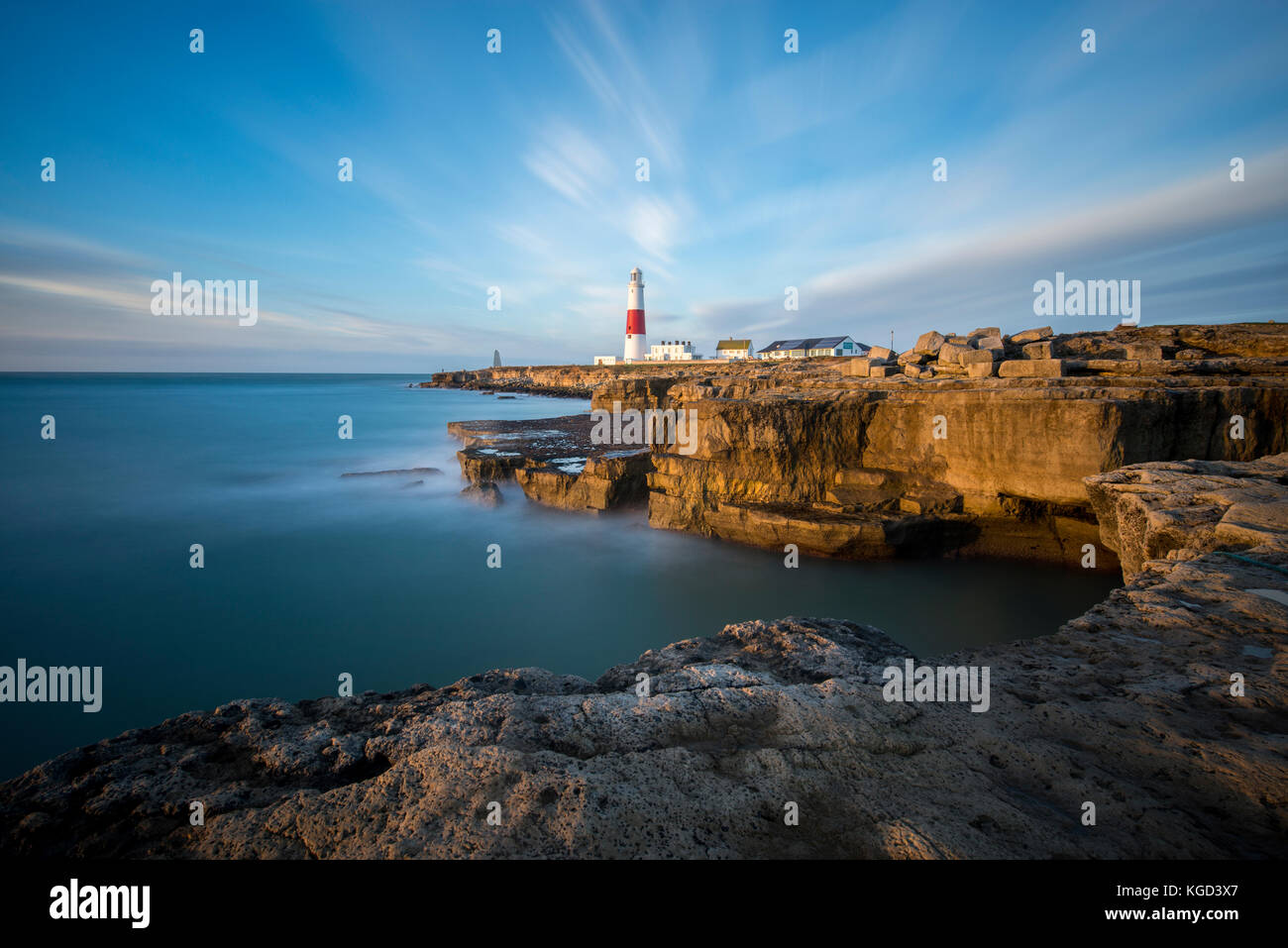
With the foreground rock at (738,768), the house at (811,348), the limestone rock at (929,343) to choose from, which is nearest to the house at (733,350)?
the house at (811,348)

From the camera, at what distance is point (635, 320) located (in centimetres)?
6550

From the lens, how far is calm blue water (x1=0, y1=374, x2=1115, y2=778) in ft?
25.3

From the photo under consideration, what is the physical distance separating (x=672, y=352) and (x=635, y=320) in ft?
60.2

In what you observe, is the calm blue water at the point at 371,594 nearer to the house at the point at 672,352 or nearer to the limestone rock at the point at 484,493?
the limestone rock at the point at 484,493

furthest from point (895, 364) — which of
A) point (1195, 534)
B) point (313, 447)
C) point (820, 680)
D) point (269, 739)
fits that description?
point (313, 447)

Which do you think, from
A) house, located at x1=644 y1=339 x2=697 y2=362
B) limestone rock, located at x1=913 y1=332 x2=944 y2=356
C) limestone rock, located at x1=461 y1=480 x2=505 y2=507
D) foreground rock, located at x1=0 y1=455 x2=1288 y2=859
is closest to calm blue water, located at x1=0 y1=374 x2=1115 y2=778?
limestone rock, located at x1=461 y1=480 x2=505 y2=507

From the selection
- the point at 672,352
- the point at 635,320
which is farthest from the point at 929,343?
the point at 672,352

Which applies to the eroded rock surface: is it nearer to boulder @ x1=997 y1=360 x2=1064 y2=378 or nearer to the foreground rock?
boulder @ x1=997 y1=360 x2=1064 y2=378

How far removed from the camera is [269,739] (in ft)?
9.36

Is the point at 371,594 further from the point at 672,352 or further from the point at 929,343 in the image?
the point at 672,352

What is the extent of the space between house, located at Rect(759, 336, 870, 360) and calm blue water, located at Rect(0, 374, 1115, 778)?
5395cm

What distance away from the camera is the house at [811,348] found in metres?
62.1
